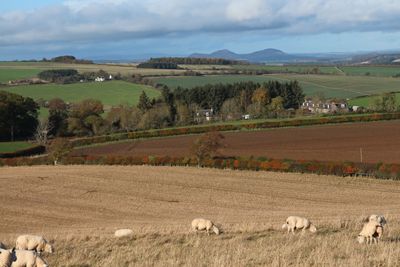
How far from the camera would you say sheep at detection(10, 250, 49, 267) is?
1291cm

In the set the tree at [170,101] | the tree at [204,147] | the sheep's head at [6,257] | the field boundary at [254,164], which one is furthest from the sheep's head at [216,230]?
the tree at [170,101]

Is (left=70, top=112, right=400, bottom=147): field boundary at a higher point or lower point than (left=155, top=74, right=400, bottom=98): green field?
lower

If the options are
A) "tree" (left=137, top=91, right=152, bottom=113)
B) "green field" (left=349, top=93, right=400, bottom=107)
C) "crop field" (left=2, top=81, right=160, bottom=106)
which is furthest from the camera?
"crop field" (left=2, top=81, right=160, bottom=106)

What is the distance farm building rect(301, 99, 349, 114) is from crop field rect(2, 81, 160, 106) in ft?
124

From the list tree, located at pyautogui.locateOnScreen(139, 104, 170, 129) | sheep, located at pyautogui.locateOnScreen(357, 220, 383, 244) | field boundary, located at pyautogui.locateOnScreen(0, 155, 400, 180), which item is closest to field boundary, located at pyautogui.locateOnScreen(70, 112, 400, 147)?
tree, located at pyautogui.locateOnScreen(139, 104, 170, 129)

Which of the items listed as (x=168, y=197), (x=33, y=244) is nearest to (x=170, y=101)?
(x=168, y=197)

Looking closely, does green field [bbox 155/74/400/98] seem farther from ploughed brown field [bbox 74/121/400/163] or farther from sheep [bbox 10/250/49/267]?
sheep [bbox 10/250/49/267]

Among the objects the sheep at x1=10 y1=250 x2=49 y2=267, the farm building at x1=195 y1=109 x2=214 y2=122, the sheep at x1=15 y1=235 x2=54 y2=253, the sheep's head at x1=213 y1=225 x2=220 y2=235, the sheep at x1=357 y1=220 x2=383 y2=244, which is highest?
the sheep at x1=10 y1=250 x2=49 y2=267

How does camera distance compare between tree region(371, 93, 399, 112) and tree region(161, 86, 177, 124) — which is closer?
tree region(371, 93, 399, 112)

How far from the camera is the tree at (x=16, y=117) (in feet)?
299

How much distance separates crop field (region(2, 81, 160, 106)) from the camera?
133m

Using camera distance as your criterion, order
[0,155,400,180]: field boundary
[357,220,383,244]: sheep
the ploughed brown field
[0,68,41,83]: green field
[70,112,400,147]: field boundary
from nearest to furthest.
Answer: [357,220,383,244]: sheep → [0,155,400,180]: field boundary → the ploughed brown field → [70,112,400,147]: field boundary → [0,68,41,83]: green field

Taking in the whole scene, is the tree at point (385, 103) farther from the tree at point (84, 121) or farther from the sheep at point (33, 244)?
the sheep at point (33, 244)

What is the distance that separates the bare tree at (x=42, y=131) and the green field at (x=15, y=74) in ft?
238
